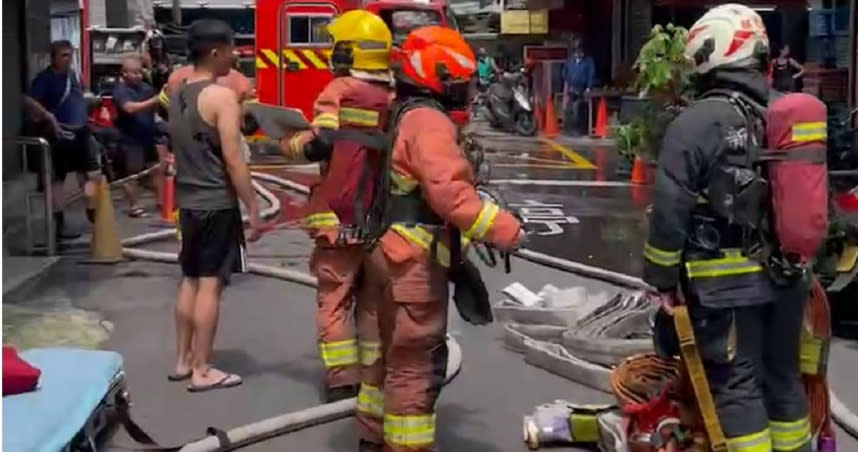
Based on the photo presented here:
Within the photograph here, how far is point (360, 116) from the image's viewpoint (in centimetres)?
589

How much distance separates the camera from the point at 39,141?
10.8 metres

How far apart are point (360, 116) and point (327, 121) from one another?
0.34 metres

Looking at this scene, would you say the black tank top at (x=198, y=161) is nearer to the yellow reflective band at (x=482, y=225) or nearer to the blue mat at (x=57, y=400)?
the blue mat at (x=57, y=400)

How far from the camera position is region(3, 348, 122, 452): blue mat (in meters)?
→ 4.84

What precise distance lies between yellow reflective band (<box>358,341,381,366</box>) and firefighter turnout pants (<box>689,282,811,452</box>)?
1467mm

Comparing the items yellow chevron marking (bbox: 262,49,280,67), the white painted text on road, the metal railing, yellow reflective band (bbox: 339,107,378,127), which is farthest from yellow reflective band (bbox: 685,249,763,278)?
yellow chevron marking (bbox: 262,49,280,67)

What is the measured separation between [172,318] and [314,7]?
11.9 metres

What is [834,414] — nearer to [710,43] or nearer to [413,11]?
[710,43]

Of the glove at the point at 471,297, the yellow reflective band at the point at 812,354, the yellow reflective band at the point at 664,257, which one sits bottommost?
the yellow reflective band at the point at 812,354

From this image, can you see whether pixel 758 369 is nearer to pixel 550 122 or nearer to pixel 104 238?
pixel 104 238

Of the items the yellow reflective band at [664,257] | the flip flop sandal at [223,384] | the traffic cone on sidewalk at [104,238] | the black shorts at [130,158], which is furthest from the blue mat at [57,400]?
the black shorts at [130,158]

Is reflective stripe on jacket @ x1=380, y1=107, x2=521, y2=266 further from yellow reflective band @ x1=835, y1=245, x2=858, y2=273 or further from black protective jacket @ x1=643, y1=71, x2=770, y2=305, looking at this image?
yellow reflective band @ x1=835, y1=245, x2=858, y2=273

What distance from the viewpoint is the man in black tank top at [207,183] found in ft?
22.1

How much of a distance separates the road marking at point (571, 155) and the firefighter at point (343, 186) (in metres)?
13.1
